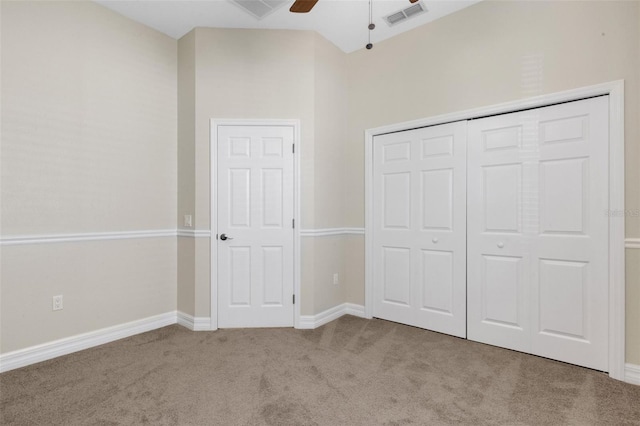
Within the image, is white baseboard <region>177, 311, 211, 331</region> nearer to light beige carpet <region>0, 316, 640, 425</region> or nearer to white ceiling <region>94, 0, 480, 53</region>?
light beige carpet <region>0, 316, 640, 425</region>

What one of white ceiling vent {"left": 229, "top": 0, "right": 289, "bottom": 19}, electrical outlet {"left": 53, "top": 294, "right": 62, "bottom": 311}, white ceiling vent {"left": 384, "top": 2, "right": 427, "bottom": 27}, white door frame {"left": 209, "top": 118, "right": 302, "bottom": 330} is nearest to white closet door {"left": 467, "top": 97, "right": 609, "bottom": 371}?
white ceiling vent {"left": 384, "top": 2, "right": 427, "bottom": 27}

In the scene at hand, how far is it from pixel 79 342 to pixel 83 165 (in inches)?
59.3

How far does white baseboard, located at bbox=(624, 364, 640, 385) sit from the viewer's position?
2141 mm

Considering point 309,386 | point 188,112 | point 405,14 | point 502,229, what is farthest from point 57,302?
point 405,14

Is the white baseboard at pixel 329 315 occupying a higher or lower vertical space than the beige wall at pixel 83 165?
lower

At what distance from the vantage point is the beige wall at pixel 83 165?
2.40m

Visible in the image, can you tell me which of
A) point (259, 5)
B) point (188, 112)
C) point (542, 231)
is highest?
point (259, 5)

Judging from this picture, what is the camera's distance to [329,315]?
343cm

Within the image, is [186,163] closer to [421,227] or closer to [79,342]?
[79,342]

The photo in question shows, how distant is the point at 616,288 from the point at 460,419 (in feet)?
4.89

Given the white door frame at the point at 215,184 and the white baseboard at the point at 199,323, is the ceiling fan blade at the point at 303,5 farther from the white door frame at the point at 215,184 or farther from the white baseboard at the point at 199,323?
the white baseboard at the point at 199,323

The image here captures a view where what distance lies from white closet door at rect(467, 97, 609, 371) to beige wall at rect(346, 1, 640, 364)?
0.17 m

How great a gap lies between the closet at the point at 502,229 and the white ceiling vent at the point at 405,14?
106 centimetres

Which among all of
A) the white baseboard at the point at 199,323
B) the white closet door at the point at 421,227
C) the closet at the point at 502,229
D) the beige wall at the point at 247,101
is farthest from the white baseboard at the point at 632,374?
the white baseboard at the point at 199,323
